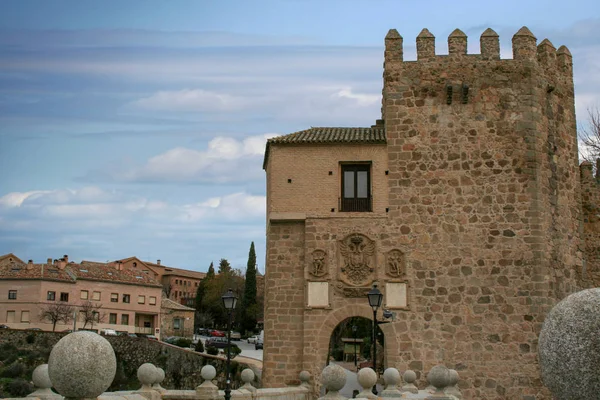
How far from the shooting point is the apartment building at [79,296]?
58750mm

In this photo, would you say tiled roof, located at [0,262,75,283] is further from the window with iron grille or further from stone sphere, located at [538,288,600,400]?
stone sphere, located at [538,288,600,400]

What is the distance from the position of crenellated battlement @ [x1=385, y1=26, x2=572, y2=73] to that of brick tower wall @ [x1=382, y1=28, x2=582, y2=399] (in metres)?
0.04

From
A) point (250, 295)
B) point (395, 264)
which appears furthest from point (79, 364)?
point (250, 295)

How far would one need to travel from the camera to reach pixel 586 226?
21922 mm

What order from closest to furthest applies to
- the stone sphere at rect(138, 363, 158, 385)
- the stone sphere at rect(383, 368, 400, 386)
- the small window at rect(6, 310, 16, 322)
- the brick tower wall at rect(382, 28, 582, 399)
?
the stone sphere at rect(138, 363, 158, 385)
the stone sphere at rect(383, 368, 400, 386)
the brick tower wall at rect(382, 28, 582, 399)
the small window at rect(6, 310, 16, 322)

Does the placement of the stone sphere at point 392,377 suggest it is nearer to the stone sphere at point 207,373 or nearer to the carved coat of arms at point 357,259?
the stone sphere at point 207,373

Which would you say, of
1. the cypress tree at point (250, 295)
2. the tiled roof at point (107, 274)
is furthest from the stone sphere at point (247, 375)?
the cypress tree at point (250, 295)

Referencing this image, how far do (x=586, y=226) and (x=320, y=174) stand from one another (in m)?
8.34

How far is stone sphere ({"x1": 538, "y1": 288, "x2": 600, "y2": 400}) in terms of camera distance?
536 centimetres

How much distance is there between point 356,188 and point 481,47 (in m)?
5.55

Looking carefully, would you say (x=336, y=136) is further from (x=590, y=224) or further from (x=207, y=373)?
(x=207, y=373)

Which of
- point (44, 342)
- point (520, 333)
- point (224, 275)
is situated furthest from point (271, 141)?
point (224, 275)

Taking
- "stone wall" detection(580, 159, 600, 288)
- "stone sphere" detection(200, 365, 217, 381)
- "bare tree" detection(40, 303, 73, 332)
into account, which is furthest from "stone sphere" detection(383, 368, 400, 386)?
"bare tree" detection(40, 303, 73, 332)

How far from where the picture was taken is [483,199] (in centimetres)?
2041
